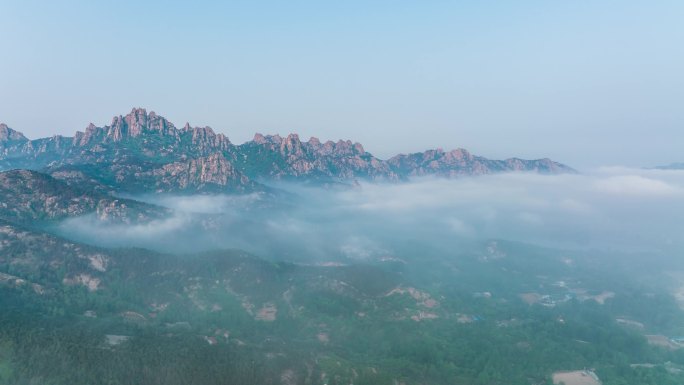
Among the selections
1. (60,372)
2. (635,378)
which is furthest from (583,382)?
(60,372)

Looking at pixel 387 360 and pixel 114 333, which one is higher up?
pixel 114 333

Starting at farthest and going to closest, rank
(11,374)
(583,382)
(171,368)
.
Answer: (583,382) → (171,368) → (11,374)

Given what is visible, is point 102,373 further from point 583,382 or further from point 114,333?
point 583,382

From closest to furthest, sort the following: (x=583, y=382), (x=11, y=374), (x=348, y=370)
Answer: (x=11, y=374) → (x=348, y=370) → (x=583, y=382)

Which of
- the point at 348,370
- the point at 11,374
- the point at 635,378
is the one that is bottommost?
the point at 635,378

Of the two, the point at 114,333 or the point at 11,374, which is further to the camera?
the point at 114,333

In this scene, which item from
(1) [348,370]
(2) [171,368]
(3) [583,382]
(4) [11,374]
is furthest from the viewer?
(3) [583,382]

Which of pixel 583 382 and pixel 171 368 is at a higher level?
pixel 171 368

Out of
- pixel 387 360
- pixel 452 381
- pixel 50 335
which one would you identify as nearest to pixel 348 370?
pixel 387 360

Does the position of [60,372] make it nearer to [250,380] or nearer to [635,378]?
[250,380]
